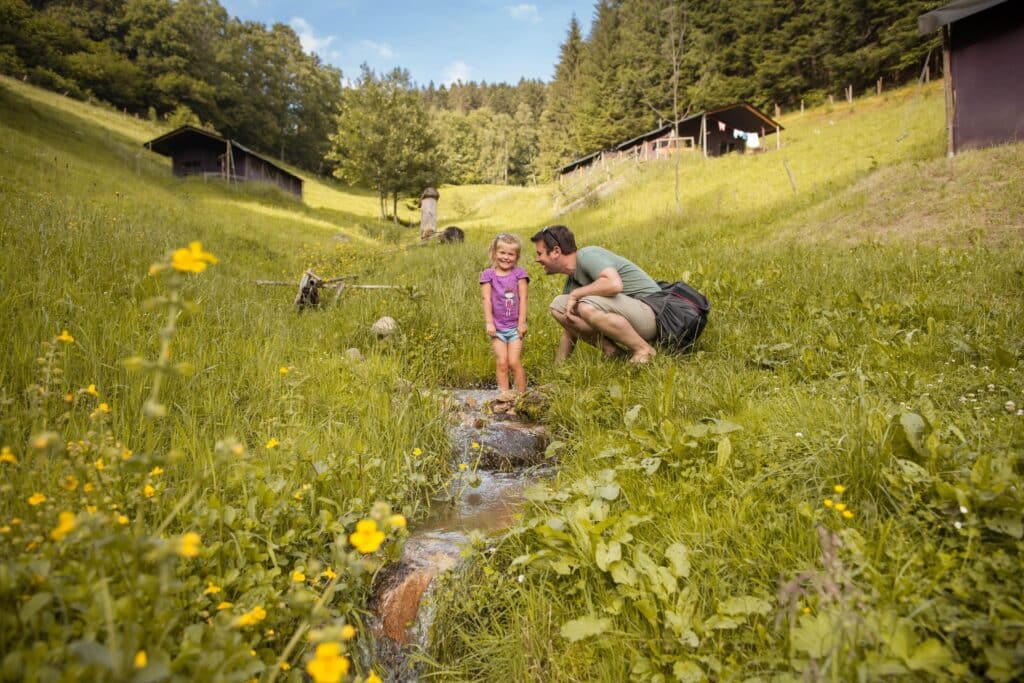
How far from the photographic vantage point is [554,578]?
6.19ft

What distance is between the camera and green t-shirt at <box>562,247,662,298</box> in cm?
444

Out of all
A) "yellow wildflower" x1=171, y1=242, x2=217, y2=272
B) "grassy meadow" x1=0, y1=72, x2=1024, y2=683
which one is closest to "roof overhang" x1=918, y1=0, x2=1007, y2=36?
"grassy meadow" x1=0, y1=72, x2=1024, y2=683

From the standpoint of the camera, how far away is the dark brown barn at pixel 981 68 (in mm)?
11273

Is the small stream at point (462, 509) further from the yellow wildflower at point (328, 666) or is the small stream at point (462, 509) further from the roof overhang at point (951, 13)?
the roof overhang at point (951, 13)

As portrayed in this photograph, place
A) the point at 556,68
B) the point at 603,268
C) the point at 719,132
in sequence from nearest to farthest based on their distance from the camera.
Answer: the point at 603,268, the point at 719,132, the point at 556,68

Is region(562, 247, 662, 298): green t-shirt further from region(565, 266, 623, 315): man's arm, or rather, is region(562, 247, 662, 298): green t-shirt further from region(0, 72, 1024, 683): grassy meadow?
region(0, 72, 1024, 683): grassy meadow

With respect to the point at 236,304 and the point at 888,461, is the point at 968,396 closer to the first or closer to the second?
the point at 888,461

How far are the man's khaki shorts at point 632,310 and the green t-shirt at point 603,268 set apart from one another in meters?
0.20

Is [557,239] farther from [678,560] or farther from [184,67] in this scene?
[184,67]

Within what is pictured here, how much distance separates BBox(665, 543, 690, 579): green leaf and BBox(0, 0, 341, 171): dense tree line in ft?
129

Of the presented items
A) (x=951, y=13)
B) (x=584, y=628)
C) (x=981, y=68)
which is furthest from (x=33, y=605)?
(x=981, y=68)

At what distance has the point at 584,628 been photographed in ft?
5.09

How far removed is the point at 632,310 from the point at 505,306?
113 centimetres

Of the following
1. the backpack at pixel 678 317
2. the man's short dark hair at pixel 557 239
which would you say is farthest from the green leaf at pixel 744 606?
the man's short dark hair at pixel 557 239
